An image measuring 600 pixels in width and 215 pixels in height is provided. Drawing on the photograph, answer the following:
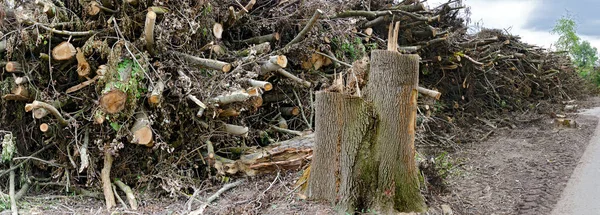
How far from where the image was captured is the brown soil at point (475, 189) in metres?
3.54

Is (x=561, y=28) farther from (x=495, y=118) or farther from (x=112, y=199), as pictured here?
(x=112, y=199)

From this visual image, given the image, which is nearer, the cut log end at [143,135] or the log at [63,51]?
the cut log end at [143,135]

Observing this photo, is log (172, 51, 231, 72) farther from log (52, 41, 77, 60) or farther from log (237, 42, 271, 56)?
log (52, 41, 77, 60)

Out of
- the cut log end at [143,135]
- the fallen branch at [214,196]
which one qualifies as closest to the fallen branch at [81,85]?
the cut log end at [143,135]

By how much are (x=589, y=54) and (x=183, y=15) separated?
26942 mm

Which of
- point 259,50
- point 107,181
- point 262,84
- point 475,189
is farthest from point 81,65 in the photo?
point 475,189

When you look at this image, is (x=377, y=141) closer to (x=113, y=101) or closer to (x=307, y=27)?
(x=307, y=27)

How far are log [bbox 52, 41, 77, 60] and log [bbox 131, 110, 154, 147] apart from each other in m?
0.96

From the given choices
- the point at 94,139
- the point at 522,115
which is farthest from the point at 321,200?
the point at 522,115

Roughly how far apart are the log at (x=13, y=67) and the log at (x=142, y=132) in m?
1.37

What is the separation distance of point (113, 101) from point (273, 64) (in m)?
1.68

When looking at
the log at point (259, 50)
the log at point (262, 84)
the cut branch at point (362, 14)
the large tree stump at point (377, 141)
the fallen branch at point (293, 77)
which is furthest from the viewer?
the cut branch at point (362, 14)

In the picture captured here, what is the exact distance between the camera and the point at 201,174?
443 centimetres

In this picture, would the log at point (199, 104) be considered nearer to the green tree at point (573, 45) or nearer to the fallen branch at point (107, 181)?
the fallen branch at point (107, 181)
